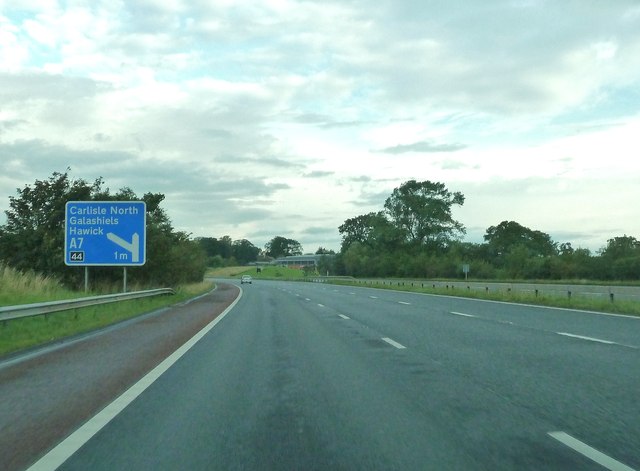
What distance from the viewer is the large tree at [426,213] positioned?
4636 inches

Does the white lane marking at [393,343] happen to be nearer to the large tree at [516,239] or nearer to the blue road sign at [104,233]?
the blue road sign at [104,233]

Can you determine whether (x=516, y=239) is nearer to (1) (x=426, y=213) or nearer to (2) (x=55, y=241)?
(1) (x=426, y=213)

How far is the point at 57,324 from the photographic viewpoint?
64.7 ft

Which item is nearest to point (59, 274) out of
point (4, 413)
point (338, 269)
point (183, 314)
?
point (183, 314)

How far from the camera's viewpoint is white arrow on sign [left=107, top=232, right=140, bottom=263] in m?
30.6

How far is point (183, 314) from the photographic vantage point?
88.7ft

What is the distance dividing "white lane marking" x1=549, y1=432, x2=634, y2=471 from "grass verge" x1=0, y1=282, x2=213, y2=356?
34.9ft

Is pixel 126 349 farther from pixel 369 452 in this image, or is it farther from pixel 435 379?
pixel 369 452

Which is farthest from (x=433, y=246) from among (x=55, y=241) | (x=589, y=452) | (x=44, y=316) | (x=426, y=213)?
(x=589, y=452)

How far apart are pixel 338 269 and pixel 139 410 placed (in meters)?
135

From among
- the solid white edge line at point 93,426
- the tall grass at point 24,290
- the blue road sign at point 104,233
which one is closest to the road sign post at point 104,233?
the blue road sign at point 104,233

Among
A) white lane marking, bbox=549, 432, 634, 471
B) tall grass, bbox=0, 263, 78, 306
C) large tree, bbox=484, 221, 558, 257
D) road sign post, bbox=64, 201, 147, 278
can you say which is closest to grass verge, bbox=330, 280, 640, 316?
road sign post, bbox=64, 201, 147, 278

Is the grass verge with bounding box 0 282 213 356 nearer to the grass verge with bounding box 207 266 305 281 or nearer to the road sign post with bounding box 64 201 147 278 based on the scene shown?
the road sign post with bounding box 64 201 147 278

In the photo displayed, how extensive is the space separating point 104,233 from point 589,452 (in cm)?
2689
